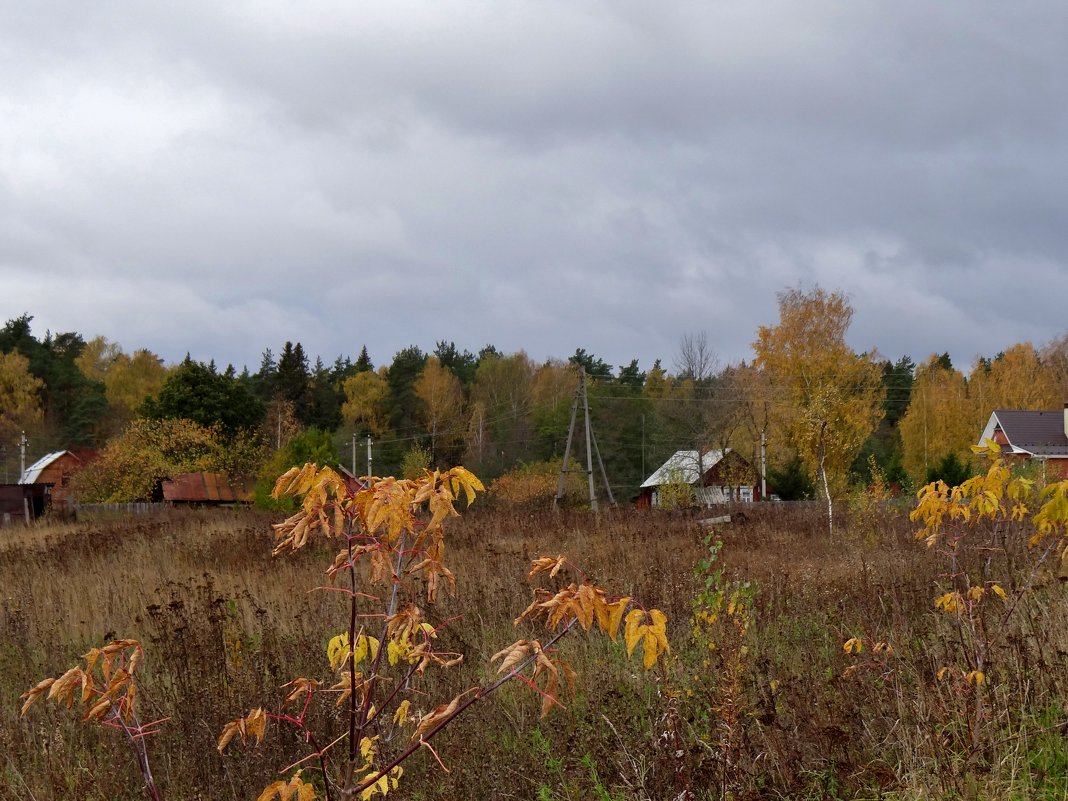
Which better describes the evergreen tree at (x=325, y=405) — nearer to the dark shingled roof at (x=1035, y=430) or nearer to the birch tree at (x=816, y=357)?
the birch tree at (x=816, y=357)

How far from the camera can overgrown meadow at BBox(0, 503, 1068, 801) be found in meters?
3.56

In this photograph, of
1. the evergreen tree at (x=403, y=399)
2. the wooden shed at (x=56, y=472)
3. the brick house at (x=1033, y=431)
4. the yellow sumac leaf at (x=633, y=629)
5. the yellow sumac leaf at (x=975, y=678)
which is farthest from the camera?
the evergreen tree at (x=403, y=399)

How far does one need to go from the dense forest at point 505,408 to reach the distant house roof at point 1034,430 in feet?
10.7

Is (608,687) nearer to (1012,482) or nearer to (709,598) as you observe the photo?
(709,598)

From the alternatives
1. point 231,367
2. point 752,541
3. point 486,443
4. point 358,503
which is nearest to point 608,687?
point 358,503

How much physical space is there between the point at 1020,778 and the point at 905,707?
0.51m

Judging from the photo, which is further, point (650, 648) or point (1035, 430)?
point (1035, 430)

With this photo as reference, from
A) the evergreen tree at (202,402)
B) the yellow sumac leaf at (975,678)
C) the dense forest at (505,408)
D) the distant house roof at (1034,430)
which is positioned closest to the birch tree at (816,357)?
the dense forest at (505,408)

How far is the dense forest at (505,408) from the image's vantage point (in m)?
36.0

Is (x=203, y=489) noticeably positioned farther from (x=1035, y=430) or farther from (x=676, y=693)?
(x=1035, y=430)

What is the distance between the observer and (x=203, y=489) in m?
34.4

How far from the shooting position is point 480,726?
4.46m

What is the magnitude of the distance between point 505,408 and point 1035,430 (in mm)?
33415

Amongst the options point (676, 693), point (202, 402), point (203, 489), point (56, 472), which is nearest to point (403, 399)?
point (202, 402)
